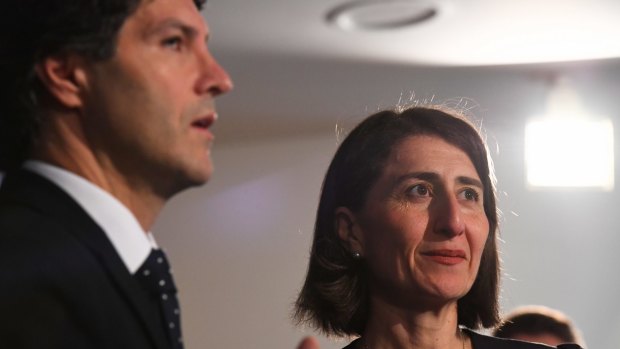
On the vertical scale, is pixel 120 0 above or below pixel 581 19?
below

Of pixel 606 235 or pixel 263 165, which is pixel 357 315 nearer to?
pixel 606 235

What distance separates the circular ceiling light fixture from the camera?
269 centimetres

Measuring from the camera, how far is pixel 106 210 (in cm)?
72

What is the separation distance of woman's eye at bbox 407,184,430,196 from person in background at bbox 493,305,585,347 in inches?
34.1

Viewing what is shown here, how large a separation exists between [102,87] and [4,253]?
0.20m

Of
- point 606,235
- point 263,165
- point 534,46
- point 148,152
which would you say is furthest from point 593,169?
point 148,152

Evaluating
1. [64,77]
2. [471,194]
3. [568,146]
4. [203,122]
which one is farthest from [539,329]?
[568,146]

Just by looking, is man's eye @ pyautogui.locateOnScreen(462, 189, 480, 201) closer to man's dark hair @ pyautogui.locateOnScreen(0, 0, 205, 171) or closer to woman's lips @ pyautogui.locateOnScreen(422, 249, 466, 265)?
woman's lips @ pyautogui.locateOnScreen(422, 249, 466, 265)

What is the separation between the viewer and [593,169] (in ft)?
12.5

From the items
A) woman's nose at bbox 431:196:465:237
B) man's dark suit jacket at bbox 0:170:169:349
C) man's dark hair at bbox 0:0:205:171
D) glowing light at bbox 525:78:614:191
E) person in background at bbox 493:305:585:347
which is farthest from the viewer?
glowing light at bbox 525:78:614:191

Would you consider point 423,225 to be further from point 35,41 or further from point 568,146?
point 568,146

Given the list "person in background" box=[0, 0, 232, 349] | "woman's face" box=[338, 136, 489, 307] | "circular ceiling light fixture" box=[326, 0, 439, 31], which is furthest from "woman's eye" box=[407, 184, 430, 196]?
"circular ceiling light fixture" box=[326, 0, 439, 31]

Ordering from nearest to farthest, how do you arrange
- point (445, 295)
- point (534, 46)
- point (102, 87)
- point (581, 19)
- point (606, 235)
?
point (102, 87)
point (445, 295)
point (581, 19)
point (534, 46)
point (606, 235)

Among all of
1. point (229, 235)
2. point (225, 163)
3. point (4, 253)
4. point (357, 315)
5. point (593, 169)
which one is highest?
point (593, 169)
